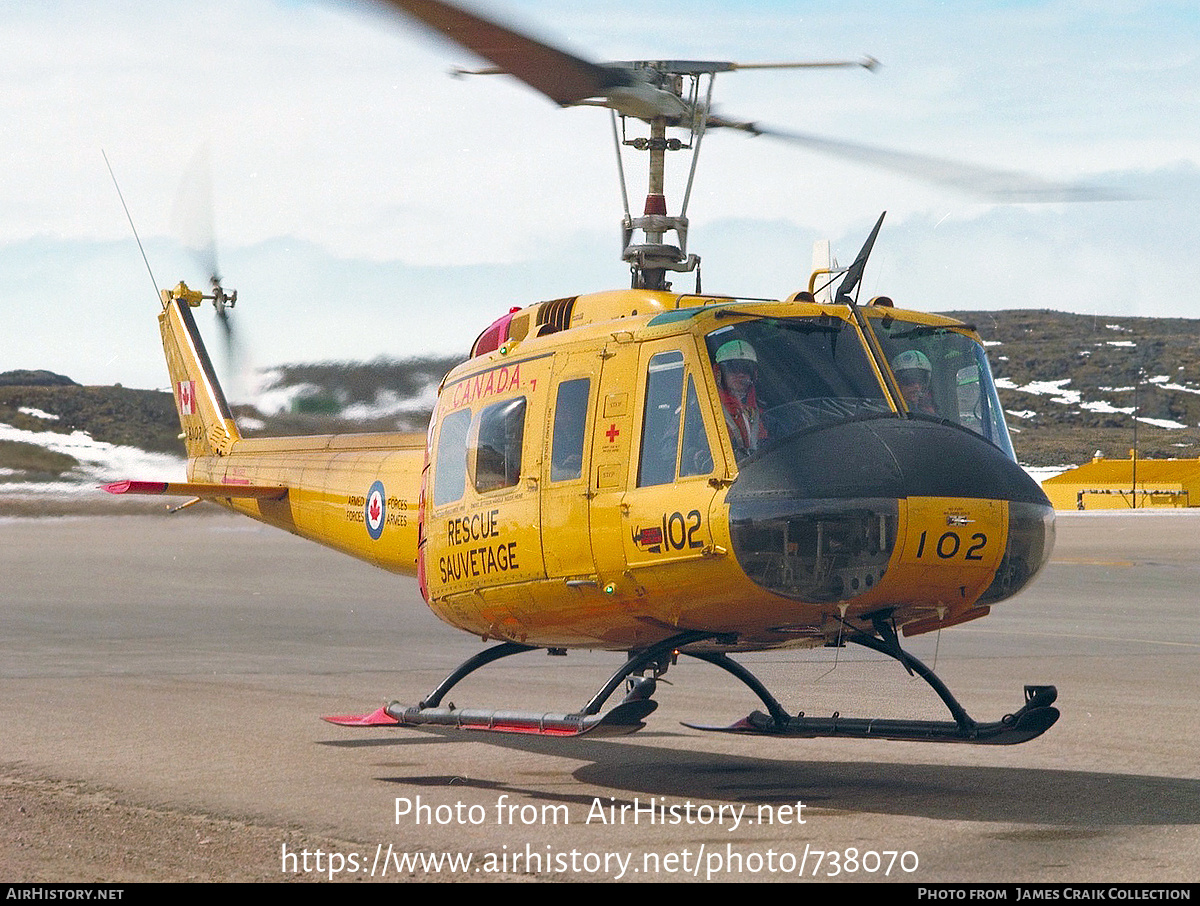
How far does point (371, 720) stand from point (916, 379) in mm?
4653

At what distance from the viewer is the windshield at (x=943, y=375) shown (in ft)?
28.2

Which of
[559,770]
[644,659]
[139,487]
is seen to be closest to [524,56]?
[644,659]

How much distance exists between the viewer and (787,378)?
8.16 meters

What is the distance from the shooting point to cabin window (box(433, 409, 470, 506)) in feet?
32.6

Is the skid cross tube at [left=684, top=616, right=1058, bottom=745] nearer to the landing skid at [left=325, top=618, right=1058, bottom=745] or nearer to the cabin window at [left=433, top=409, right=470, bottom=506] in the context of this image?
the landing skid at [left=325, top=618, right=1058, bottom=745]

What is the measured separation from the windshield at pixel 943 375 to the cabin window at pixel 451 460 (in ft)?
9.59

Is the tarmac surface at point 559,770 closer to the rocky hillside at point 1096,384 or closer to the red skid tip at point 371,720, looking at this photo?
the red skid tip at point 371,720

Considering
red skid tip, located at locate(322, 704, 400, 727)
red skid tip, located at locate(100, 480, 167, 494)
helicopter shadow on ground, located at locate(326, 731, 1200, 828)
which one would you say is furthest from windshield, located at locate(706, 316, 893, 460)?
red skid tip, located at locate(100, 480, 167, 494)

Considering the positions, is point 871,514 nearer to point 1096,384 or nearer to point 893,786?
point 893,786

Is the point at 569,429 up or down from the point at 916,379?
down

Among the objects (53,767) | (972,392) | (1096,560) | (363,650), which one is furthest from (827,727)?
(1096,560)

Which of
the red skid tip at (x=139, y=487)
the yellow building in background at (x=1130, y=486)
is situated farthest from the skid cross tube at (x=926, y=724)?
the yellow building in background at (x=1130, y=486)

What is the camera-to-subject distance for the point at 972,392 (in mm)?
8875

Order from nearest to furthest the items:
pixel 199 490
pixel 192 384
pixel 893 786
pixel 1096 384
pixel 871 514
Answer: pixel 871 514 < pixel 893 786 < pixel 199 490 < pixel 192 384 < pixel 1096 384
